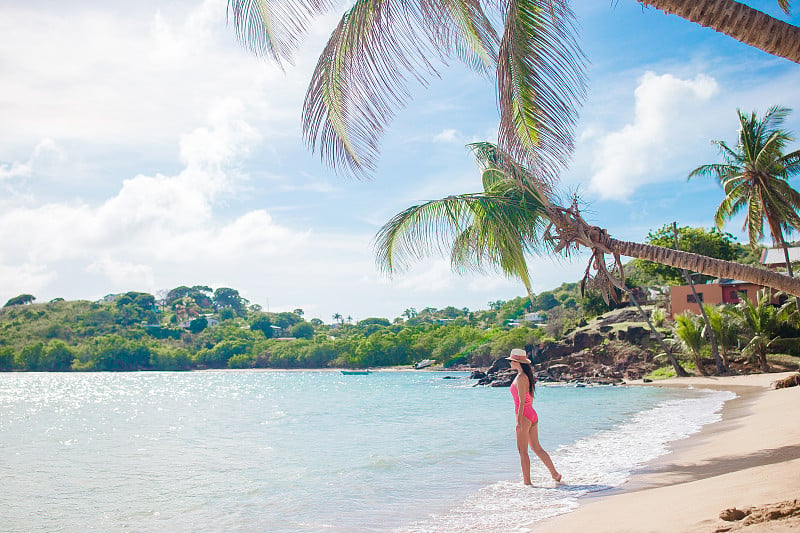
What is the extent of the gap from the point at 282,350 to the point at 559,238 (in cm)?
9496

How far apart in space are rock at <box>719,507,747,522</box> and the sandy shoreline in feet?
0.18

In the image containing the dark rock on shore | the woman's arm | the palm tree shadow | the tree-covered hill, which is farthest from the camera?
the tree-covered hill

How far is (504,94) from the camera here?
5.50 m

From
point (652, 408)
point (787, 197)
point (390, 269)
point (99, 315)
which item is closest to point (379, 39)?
point (390, 269)

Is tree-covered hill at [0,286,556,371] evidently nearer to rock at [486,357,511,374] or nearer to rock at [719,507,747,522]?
rock at [486,357,511,374]

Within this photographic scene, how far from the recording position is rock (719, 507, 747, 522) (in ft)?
13.7

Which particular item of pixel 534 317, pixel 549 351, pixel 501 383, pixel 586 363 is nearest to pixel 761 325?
pixel 586 363

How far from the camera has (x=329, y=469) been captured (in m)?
11.2

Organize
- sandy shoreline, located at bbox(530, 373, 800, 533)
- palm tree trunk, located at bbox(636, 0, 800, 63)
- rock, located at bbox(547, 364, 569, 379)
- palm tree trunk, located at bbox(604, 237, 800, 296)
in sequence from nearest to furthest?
1. palm tree trunk, located at bbox(636, 0, 800, 63)
2. sandy shoreline, located at bbox(530, 373, 800, 533)
3. palm tree trunk, located at bbox(604, 237, 800, 296)
4. rock, located at bbox(547, 364, 569, 379)

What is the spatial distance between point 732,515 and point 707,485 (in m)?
1.94

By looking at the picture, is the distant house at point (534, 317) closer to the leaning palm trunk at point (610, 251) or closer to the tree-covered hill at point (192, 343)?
the tree-covered hill at point (192, 343)

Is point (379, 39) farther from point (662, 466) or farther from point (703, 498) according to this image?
point (662, 466)

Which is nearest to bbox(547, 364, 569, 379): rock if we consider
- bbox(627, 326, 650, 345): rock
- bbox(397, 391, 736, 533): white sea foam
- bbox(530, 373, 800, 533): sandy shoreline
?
bbox(627, 326, 650, 345): rock

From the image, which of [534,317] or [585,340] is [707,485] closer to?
[585,340]
